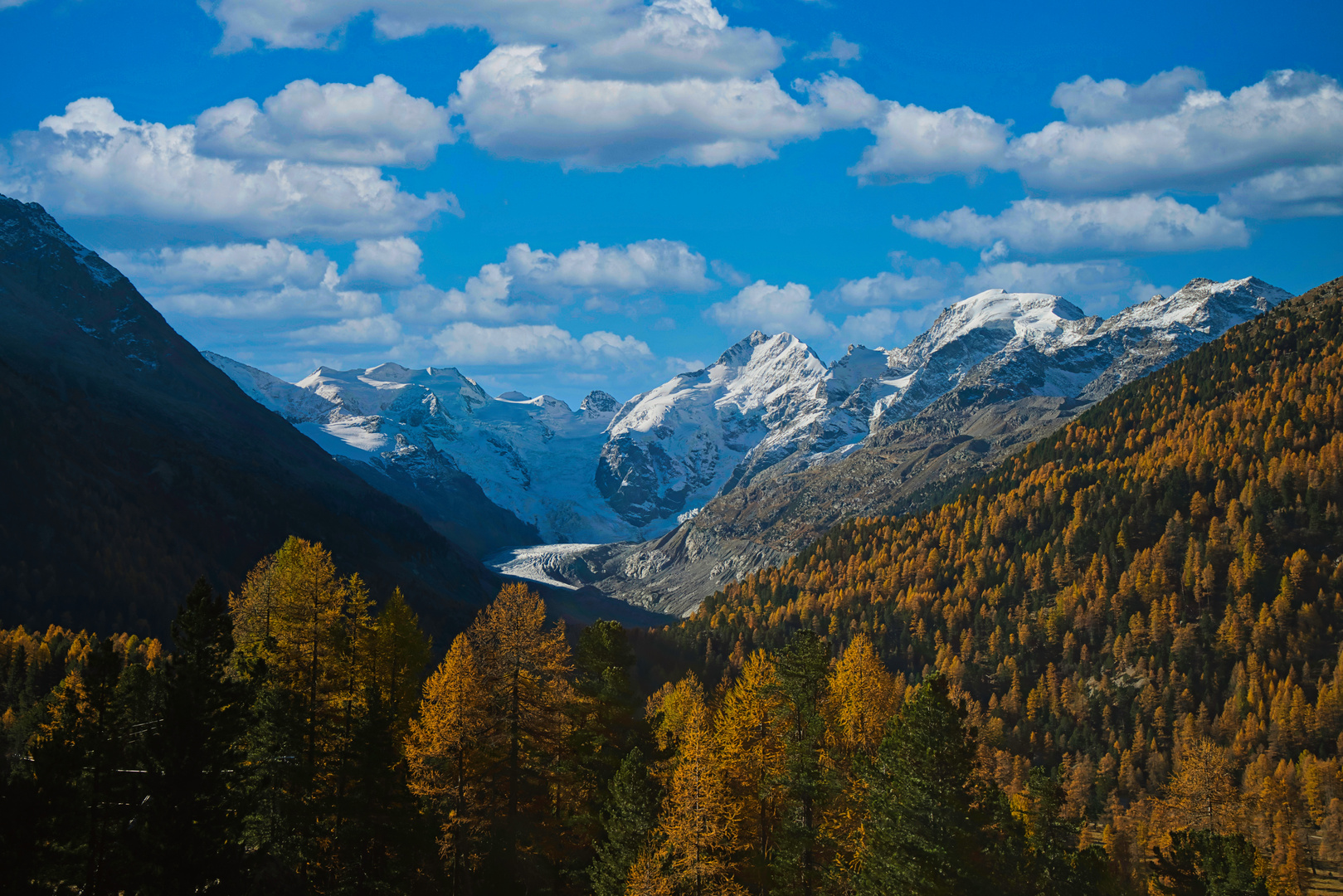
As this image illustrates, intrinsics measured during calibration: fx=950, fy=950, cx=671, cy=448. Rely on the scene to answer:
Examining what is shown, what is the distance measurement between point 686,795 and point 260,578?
32.9 m

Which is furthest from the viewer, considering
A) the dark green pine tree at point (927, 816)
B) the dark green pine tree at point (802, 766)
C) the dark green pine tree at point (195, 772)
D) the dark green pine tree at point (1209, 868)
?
the dark green pine tree at point (1209, 868)

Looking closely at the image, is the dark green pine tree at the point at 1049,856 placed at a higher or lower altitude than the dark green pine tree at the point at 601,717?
lower

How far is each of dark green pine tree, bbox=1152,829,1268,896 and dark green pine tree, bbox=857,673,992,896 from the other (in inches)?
1246

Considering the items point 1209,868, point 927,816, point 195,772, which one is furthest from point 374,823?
point 1209,868

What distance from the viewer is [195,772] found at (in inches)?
1556

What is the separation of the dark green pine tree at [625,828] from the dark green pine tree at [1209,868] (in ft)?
152

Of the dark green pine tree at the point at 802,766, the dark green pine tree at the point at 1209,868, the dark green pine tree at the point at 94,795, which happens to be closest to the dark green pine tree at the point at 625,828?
the dark green pine tree at the point at 802,766

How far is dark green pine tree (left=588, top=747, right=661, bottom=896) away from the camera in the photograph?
5112cm

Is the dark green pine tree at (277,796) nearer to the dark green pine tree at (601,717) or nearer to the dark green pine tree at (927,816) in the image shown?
the dark green pine tree at (601,717)

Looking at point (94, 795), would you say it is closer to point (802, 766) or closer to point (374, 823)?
point (374, 823)

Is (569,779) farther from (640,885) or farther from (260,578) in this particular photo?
(260,578)

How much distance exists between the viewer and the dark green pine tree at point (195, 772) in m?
37.8

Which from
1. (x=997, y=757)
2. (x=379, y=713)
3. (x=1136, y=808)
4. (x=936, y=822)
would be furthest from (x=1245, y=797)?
(x=379, y=713)

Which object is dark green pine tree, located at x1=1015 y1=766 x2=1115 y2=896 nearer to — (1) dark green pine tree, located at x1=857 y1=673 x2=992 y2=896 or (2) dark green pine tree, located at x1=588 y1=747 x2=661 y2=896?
(1) dark green pine tree, located at x1=857 y1=673 x2=992 y2=896
